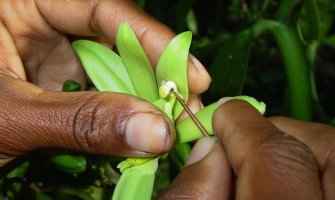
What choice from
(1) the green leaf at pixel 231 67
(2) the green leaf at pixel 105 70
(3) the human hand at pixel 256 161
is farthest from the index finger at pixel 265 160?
(1) the green leaf at pixel 231 67

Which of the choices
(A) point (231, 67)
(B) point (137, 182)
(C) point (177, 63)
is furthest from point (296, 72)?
(B) point (137, 182)

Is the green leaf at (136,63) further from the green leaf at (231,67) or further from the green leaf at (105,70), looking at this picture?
the green leaf at (231,67)

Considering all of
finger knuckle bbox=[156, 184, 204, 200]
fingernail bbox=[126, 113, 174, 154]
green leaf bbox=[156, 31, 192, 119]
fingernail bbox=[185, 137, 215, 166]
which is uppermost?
green leaf bbox=[156, 31, 192, 119]

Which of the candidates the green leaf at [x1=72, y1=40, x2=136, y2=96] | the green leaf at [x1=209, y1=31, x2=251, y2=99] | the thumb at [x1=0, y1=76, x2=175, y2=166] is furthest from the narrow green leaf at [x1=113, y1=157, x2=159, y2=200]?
the green leaf at [x1=209, y1=31, x2=251, y2=99]

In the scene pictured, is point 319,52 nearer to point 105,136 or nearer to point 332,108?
point 332,108

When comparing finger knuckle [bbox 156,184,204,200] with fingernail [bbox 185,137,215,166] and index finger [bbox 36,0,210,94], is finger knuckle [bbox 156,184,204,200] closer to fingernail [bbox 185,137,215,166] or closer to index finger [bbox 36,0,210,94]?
fingernail [bbox 185,137,215,166]
